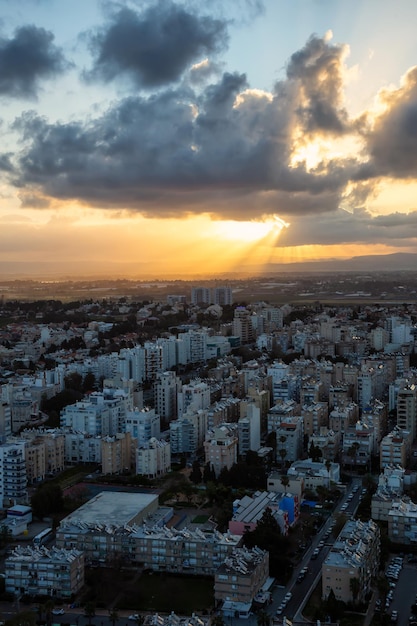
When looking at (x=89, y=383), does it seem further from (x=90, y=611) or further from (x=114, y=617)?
(x=114, y=617)

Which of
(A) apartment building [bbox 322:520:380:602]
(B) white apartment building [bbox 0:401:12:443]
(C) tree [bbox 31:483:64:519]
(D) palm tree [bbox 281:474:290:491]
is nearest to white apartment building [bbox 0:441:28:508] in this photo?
(C) tree [bbox 31:483:64:519]

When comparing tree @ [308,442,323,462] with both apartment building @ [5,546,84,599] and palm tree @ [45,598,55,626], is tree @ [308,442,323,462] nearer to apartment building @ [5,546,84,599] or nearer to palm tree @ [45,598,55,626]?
apartment building @ [5,546,84,599]

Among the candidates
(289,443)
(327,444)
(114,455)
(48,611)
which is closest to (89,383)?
(114,455)

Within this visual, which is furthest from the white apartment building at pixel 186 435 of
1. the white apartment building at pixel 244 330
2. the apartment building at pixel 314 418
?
the white apartment building at pixel 244 330

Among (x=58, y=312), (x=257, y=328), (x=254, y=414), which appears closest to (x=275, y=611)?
(x=254, y=414)

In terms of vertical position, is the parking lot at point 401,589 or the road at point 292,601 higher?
the parking lot at point 401,589

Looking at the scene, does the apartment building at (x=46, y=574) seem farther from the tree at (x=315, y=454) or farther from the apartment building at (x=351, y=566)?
the tree at (x=315, y=454)

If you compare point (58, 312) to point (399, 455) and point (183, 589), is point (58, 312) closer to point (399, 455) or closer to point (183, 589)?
point (399, 455)

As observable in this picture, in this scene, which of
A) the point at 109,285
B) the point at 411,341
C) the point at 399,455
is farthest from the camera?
the point at 109,285

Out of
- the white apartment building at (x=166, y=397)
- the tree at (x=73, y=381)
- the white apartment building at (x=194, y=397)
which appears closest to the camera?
the white apartment building at (x=194, y=397)
